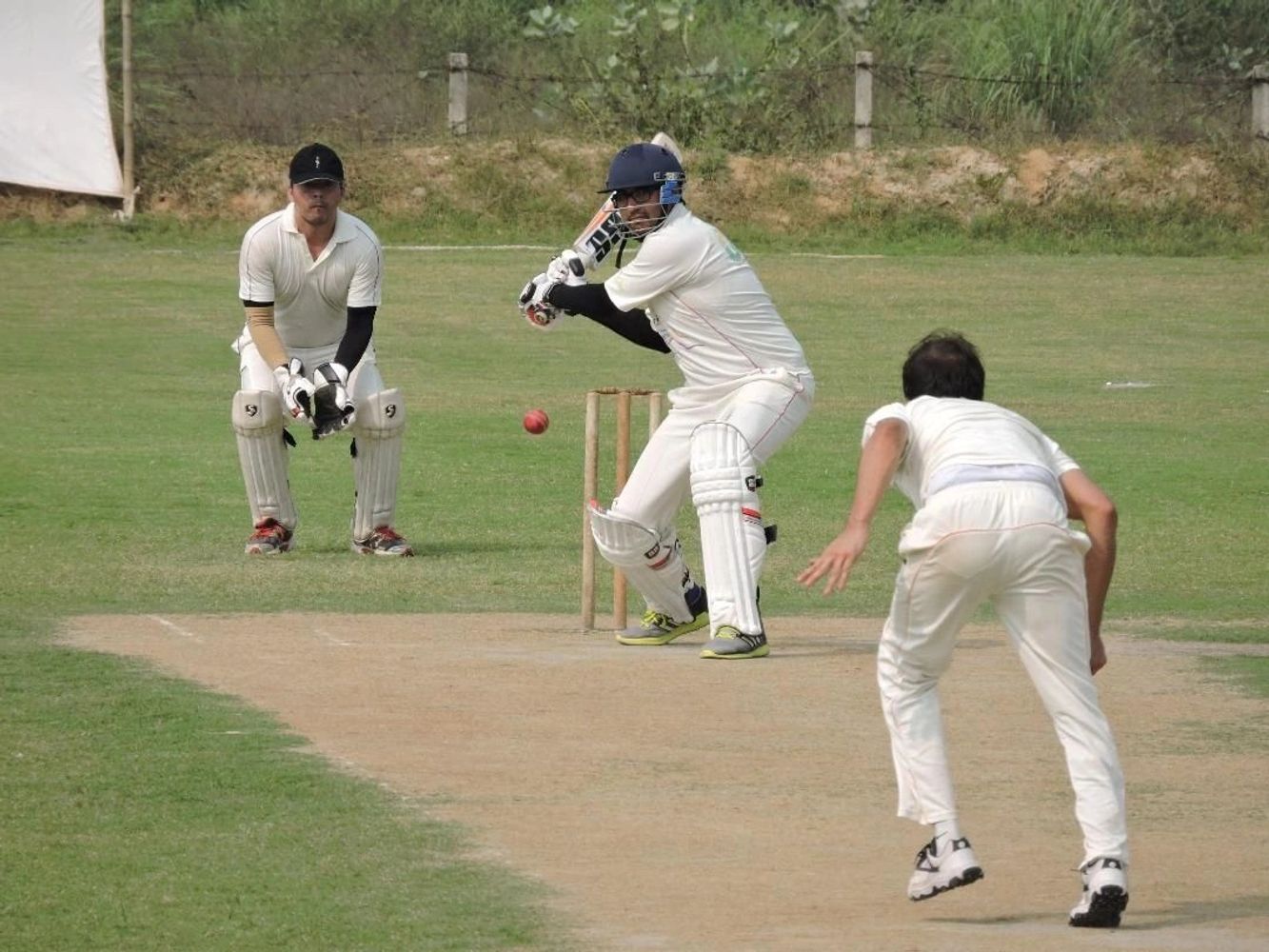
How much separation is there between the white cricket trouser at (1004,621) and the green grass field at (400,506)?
1.01 meters

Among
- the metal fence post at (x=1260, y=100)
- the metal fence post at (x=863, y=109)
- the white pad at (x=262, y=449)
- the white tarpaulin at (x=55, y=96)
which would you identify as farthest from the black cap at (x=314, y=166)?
the metal fence post at (x=1260, y=100)

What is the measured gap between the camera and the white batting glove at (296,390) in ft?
41.7

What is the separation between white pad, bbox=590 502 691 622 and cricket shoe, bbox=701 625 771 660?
1.60 feet

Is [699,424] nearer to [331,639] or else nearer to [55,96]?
[331,639]

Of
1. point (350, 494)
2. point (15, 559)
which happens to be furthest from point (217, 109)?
point (15, 559)

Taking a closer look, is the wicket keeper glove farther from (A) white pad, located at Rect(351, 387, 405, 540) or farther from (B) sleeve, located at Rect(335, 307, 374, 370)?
(A) white pad, located at Rect(351, 387, 405, 540)

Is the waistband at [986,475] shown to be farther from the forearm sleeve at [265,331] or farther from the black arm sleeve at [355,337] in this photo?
the forearm sleeve at [265,331]

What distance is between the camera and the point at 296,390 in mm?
12695

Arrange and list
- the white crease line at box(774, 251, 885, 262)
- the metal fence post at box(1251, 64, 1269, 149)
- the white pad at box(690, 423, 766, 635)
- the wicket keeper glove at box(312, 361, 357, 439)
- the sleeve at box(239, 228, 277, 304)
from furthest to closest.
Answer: the metal fence post at box(1251, 64, 1269, 149) → the white crease line at box(774, 251, 885, 262) → the sleeve at box(239, 228, 277, 304) → the wicket keeper glove at box(312, 361, 357, 439) → the white pad at box(690, 423, 766, 635)

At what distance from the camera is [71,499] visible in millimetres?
15281

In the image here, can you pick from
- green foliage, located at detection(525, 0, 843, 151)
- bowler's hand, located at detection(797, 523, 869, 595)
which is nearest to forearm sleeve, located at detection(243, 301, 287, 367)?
bowler's hand, located at detection(797, 523, 869, 595)

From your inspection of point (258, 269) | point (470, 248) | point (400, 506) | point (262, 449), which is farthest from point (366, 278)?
point (470, 248)

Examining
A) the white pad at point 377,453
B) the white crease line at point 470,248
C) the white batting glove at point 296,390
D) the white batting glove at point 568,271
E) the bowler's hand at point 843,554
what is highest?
the white batting glove at point 568,271

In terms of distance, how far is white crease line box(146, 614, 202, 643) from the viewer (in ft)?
34.1
